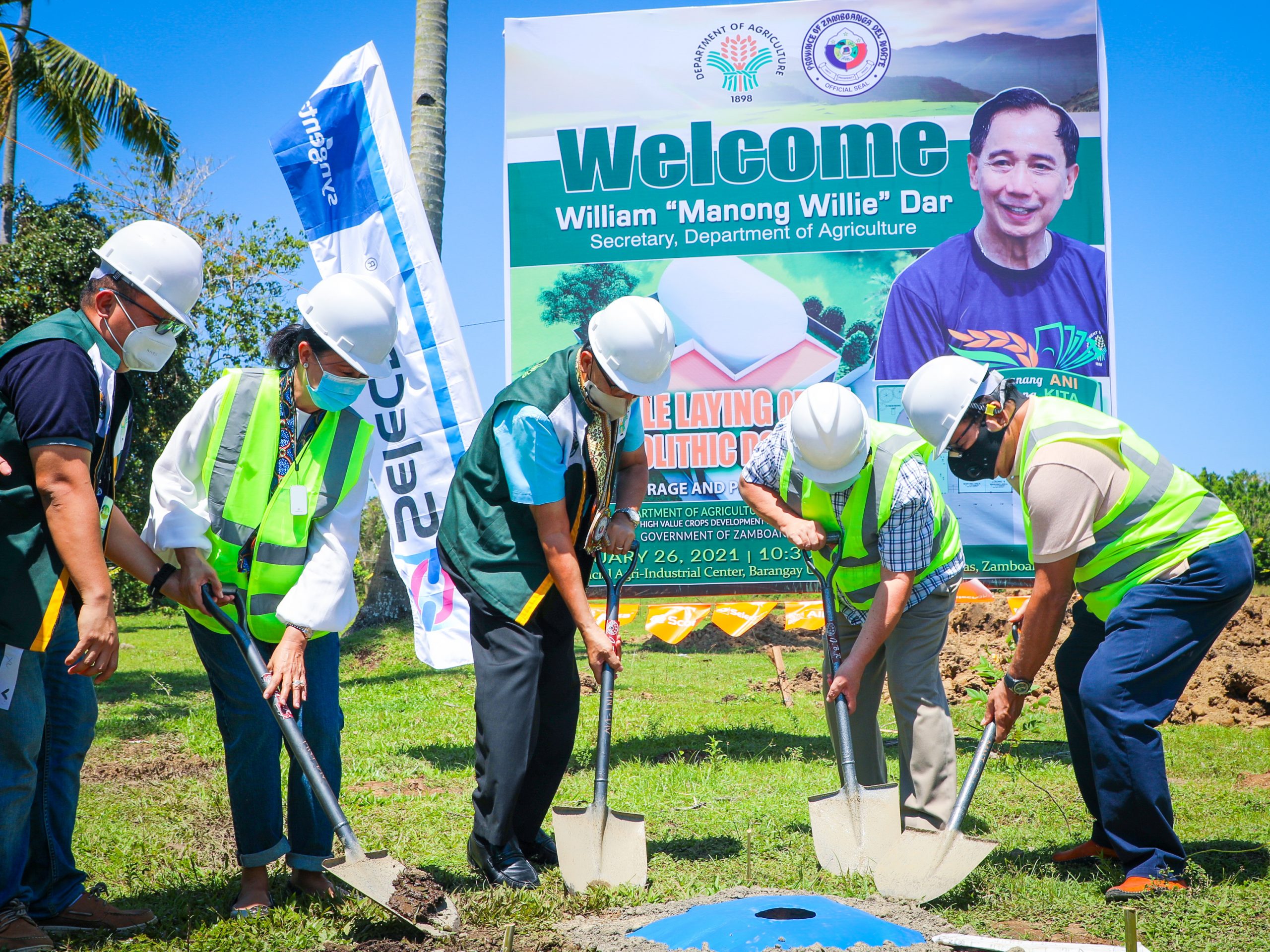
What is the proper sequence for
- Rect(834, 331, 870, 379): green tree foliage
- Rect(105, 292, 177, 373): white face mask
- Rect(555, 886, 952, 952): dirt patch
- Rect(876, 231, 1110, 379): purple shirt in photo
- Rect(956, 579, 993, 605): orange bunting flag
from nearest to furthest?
Rect(555, 886, 952, 952): dirt patch → Rect(105, 292, 177, 373): white face mask → Rect(956, 579, 993, 605): orange bunting flag → Rect(876, 231, 1110, 379): purple shirt in photo → Rect(834, 331, 870, 379): green tree foliage

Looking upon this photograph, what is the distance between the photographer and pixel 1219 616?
11.7ft

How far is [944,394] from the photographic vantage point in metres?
3.58

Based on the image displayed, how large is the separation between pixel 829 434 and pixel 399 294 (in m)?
3.39

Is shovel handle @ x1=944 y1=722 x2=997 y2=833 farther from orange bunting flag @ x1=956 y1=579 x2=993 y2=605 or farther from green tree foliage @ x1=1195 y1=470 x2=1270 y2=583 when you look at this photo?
green tree foliage @ x1=1195 y1=470 x2=1270 y2=583

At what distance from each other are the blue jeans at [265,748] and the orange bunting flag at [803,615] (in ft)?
15.4

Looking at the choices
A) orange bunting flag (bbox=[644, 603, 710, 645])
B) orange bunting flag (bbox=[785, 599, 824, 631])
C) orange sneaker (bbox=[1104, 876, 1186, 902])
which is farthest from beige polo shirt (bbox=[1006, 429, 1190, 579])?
orange bunting flag (bbox=[644, 603, 710, 645])

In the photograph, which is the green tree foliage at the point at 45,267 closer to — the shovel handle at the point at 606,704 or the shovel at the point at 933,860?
the shovel handle at the point at 606,704

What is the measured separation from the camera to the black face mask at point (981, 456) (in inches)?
142

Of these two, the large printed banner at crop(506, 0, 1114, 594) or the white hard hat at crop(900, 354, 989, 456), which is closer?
the white hard hat at crop(900, 354, 989, 456)

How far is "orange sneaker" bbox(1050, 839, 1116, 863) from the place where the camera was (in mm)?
3930

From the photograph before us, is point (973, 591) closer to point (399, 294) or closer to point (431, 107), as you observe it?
point (399, 294)

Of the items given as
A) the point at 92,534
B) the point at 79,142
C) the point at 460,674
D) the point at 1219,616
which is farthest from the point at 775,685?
the point at 79,142

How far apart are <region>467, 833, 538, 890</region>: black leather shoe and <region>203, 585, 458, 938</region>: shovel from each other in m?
0.48

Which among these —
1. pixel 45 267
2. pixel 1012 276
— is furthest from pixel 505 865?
pixel 45 267
